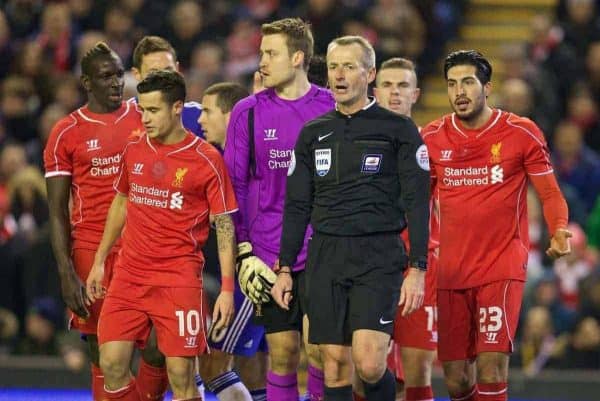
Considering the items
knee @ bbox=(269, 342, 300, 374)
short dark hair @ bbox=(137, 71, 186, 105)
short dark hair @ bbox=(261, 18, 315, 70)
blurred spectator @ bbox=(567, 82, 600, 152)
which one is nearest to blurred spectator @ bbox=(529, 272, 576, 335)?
blurred spectator @ bbox=(567, 82, 600, 152)

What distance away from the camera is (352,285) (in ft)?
23.7

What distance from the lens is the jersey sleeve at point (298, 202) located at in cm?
736

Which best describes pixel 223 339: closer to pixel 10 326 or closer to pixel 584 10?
pixel 10 326

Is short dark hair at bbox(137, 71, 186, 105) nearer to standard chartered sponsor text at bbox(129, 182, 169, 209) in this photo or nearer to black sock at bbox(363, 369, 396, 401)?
standard chartered sponsor text at bbox(129, 182, 169, 209)

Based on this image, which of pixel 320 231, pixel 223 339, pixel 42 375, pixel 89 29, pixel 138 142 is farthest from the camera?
pixel 89 29

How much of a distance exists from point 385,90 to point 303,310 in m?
1.72

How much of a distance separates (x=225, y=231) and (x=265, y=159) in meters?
0.50

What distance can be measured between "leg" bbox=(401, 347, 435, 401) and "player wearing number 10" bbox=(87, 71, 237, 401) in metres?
1.31

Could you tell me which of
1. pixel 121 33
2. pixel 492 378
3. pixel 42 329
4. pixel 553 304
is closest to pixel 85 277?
pixel 492 378

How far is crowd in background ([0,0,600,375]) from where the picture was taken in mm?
12070

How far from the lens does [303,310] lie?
7.48 metres

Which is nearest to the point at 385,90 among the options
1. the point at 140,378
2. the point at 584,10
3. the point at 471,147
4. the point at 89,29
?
the point at 471,147

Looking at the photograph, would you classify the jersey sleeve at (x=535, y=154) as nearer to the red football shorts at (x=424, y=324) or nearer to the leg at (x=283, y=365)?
the red football shorts at (x=424, y=324)

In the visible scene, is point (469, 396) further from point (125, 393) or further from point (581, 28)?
point (581, 28)
